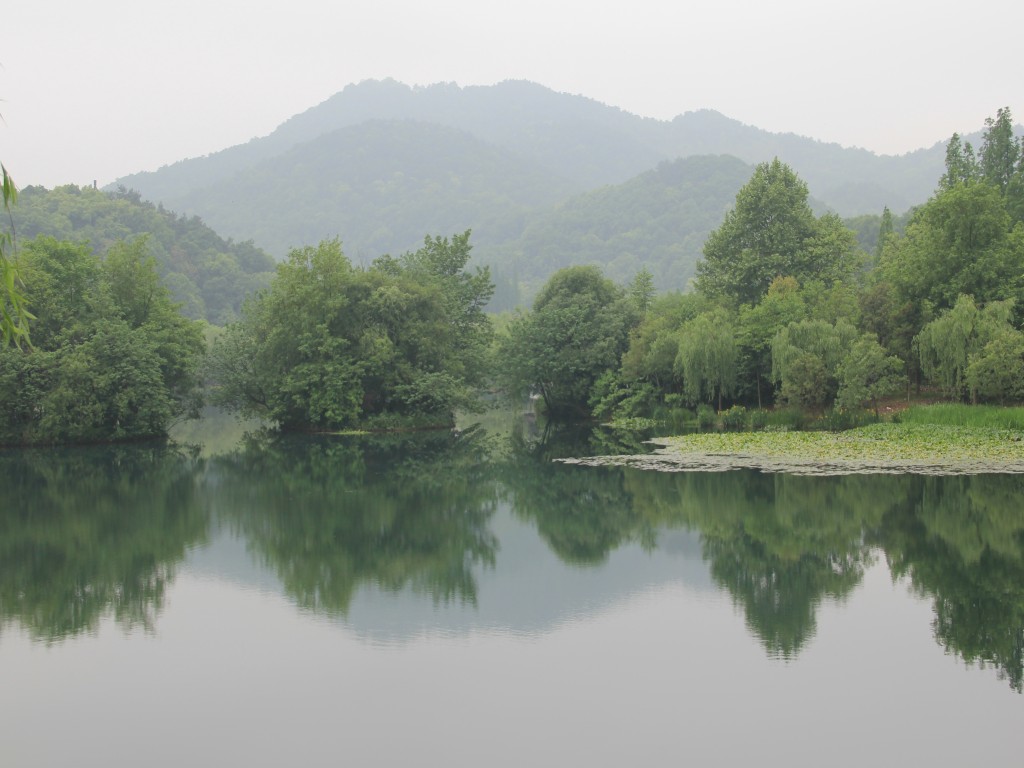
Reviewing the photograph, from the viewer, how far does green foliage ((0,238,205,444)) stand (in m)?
37.4

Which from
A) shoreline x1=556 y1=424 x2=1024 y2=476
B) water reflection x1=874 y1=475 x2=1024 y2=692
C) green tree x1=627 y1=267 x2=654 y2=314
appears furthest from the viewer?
green tree x1=627 y1=267 x2=654 y2=314

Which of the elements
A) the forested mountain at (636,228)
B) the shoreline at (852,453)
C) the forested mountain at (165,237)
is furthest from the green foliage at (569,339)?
the forested mountain at (636,228)

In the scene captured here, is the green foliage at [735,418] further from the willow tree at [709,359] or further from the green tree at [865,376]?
the green tree at [865,376]

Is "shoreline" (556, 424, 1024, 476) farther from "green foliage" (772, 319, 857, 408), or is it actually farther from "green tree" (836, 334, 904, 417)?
"green foliage" (772, 319, 857, 408)

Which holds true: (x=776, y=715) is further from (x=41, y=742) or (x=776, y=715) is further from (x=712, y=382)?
(x=712, y=382)

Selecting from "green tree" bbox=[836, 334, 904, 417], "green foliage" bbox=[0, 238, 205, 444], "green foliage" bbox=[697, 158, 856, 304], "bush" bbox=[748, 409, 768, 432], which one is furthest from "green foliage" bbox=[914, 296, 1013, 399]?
"green foliage" bbox=[0, 238, 205, 444]

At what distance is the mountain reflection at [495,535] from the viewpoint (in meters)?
14.4

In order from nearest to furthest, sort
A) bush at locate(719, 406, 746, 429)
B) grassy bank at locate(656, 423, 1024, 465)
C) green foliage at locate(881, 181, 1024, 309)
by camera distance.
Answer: grassy bank at locate(656, 423, 1024, 465) < green foliage at locate(881, 181, 1024, 309) < bush at locate(719, 406, 746, 429)

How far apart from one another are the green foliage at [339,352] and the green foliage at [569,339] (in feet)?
10.6

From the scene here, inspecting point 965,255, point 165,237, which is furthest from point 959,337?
point 165,237

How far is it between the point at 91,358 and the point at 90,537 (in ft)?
65.1

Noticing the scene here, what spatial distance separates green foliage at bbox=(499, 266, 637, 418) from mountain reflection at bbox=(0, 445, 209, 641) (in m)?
19.6

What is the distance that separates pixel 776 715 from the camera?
32.7 feet

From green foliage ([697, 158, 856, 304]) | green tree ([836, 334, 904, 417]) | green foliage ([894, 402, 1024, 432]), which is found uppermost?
green foliage ([697, 158, 856, 304])
